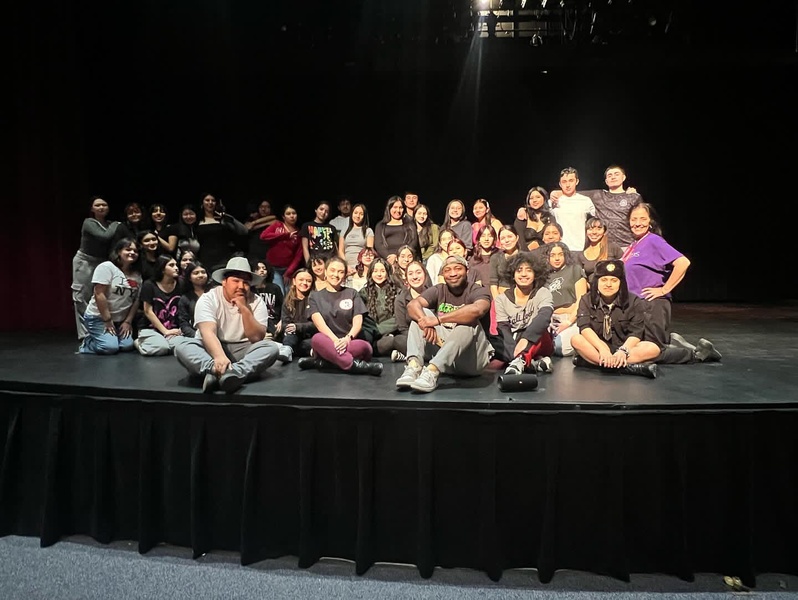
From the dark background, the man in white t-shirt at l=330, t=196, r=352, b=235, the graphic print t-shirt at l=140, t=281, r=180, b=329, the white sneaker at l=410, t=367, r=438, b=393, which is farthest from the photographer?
the dark background

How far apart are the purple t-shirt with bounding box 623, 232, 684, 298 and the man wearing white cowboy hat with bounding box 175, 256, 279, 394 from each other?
2376 mm

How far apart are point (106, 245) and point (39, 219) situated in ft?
6.19

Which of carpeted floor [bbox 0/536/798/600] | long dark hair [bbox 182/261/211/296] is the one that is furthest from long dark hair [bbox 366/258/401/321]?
carpeted floor [bbox 0/536/798/600]

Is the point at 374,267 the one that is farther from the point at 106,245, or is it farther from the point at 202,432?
the point at 106,245

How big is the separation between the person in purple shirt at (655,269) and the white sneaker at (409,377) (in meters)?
1.58

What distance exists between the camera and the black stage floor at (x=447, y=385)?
255cm

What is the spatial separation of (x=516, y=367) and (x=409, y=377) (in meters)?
0.63

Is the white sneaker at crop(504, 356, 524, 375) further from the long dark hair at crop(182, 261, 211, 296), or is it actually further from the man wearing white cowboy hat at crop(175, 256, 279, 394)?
the long dark hair at crop(182, 261, 211, 296)

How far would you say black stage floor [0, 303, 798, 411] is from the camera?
2.55 meters

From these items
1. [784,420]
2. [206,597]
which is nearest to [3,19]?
[206,597]

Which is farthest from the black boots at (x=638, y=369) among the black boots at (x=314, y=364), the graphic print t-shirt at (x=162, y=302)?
the graphic print t-shirt at (x=162, y=302)

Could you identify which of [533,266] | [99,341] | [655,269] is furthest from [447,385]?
[99,341]

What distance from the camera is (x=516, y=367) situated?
3.03 metres

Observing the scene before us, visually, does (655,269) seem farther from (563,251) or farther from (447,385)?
(447,385)
